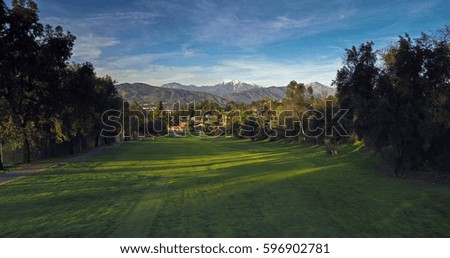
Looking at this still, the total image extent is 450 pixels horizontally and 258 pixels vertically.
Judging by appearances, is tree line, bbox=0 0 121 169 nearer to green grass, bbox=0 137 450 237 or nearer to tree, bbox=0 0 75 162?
tree, bbox=0 0 75 162

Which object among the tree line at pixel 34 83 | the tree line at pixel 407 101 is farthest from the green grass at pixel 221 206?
the tree line at pixel 34 83

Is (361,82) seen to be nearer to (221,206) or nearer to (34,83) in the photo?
(221,206)

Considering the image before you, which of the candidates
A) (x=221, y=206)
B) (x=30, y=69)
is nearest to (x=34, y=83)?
(x=30, y=69)

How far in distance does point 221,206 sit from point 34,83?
84.0 feet

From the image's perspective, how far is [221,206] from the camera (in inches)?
588

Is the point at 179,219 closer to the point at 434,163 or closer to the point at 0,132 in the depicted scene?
the point at 434,163

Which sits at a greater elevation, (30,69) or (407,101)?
(30,69)

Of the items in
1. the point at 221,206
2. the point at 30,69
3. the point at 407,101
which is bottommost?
the point at 221,206

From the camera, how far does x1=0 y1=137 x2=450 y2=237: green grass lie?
11359 millimetres

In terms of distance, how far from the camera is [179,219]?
12.6m

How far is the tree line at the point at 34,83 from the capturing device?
27312mm
